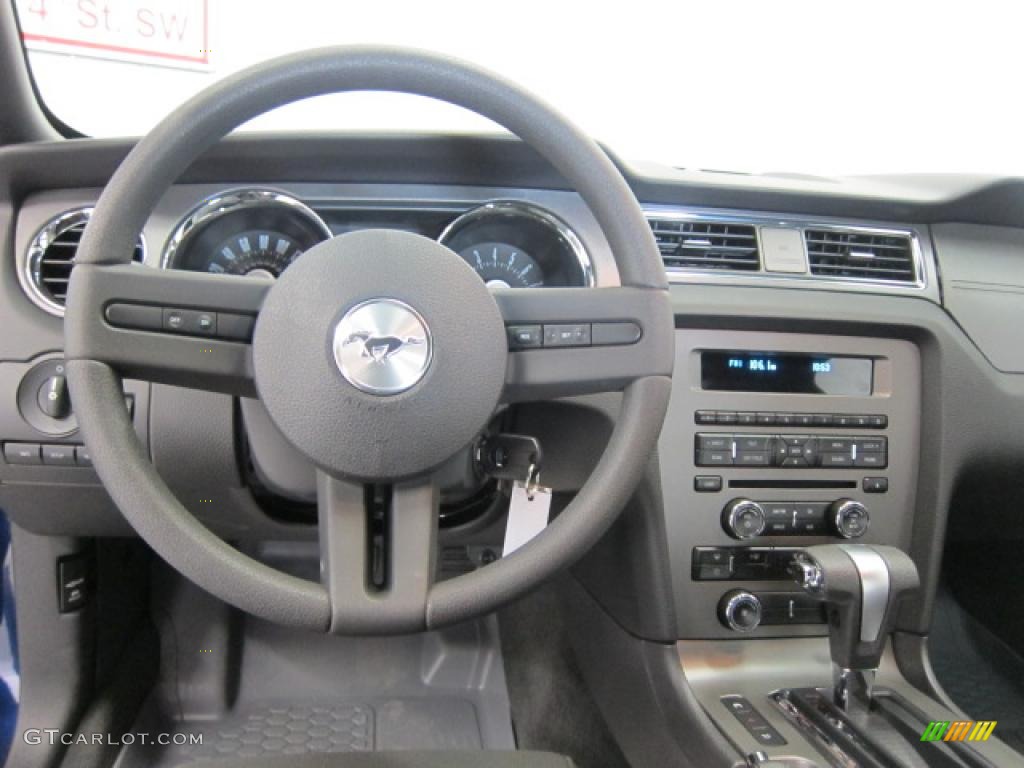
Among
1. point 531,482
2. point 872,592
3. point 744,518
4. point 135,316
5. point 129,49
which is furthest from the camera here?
point 129,49

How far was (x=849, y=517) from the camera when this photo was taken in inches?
42.1

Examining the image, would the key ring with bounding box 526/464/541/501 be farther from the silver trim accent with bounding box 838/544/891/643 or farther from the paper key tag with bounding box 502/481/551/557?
the silver trim accent with bounding box 838/544/891/643

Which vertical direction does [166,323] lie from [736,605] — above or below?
above

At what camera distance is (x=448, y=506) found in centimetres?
103

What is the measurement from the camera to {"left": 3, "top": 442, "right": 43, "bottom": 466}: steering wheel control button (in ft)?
3.08

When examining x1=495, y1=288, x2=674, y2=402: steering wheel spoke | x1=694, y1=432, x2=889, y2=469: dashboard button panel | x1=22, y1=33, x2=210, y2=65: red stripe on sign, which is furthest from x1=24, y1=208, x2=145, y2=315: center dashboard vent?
x1=694, y1=432, x2=889, y2=469: dashboard button panel

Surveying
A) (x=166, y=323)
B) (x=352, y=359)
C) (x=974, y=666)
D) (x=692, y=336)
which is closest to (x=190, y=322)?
(x=166, y=323)

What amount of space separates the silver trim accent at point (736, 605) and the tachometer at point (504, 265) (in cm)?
49

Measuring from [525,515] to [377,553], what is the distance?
16 cm

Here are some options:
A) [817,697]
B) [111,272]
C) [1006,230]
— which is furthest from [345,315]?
[1006,230]

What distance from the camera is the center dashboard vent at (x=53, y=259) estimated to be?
3.10 ft

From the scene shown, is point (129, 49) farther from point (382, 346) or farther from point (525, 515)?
point (525, 515)

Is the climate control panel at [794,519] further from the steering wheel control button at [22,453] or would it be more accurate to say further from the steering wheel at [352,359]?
the steering wheel control button at [22,453]

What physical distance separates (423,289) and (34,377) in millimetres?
528
